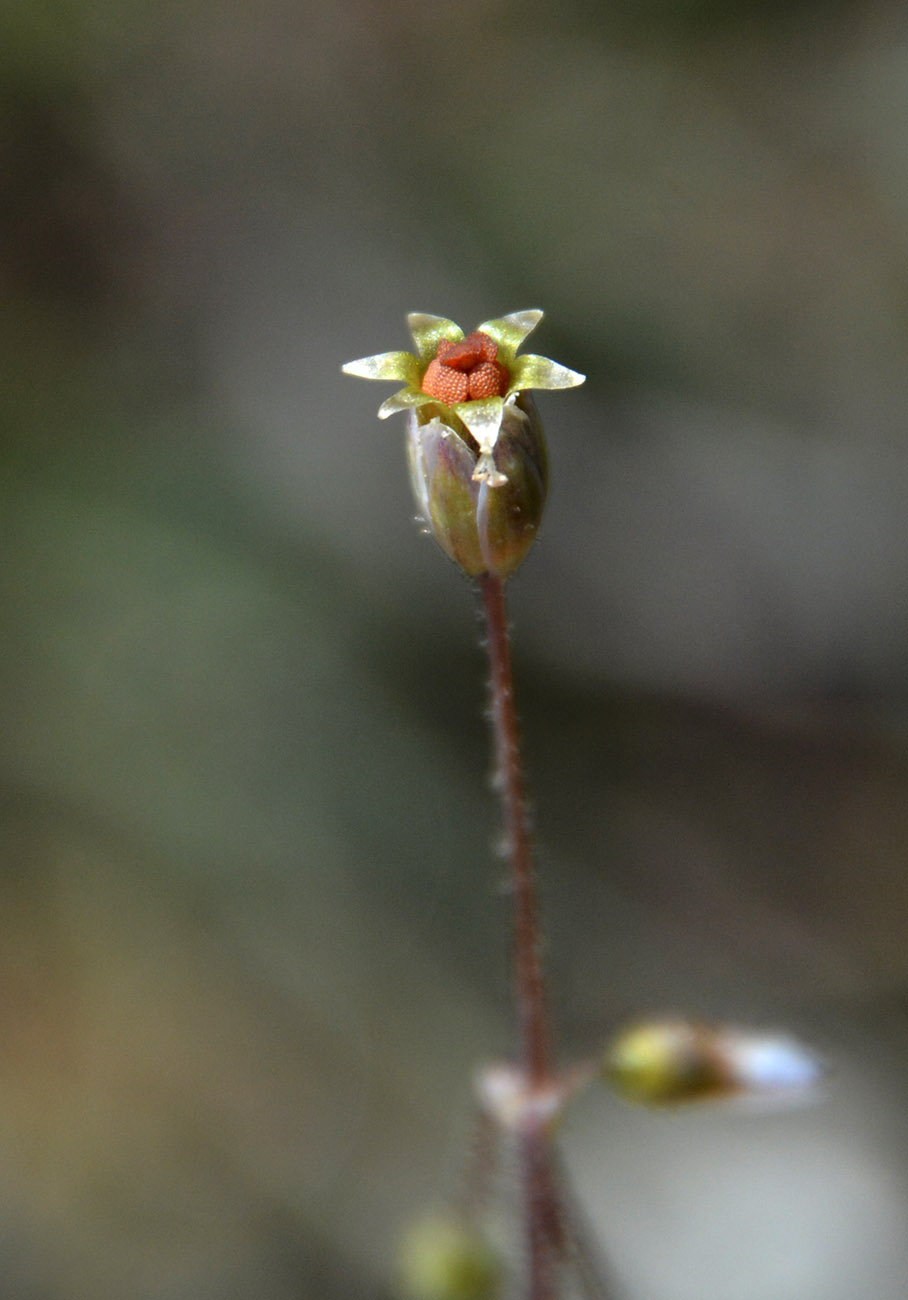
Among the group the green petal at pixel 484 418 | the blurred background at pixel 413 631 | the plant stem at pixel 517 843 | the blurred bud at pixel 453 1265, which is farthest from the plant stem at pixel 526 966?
the blurred background at pixel 413 631

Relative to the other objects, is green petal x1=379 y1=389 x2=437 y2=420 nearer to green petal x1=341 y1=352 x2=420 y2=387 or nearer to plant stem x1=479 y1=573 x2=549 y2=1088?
green petal x1=341 y1=352 x2=420 y2=387

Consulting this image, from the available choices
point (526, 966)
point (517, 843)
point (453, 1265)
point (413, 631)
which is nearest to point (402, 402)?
point (517, 843)

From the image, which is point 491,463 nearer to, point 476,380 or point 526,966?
point 476,380

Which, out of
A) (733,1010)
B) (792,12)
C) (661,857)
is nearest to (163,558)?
(661,857)

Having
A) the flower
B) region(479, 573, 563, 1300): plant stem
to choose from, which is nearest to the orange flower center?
the flower

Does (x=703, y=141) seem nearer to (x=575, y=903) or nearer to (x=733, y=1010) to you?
(x=575, y=903)

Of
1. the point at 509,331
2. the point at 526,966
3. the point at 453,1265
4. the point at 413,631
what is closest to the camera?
the point at 509,331

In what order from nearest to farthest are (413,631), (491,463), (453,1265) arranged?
1. (491,463)
2. (453,1265)
3. (413,631)
